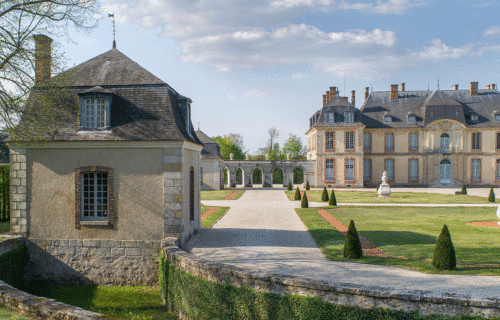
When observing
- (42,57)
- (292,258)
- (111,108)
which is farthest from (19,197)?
(292,258)

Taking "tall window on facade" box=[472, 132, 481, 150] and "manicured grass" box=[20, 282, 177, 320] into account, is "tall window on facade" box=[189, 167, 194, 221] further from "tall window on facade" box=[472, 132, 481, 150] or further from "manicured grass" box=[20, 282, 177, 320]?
"tall window on facade" box=[472, 132, 481, 150]

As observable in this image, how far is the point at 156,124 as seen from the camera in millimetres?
10000

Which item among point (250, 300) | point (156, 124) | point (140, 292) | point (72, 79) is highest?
point (72, 79)

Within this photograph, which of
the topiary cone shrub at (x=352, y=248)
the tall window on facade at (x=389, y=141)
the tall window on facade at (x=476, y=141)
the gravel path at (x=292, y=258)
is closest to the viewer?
the gravel path at (x=292, y=258)

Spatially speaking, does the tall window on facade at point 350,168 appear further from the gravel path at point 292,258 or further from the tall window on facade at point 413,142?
the gravel path at point 292,258

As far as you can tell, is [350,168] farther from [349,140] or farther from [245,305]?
[245,305]

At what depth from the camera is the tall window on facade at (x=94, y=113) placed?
10.1 m

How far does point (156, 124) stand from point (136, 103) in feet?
3.02

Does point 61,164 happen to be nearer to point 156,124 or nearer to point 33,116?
point 33,116

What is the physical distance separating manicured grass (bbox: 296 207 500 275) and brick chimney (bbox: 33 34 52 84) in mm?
9056

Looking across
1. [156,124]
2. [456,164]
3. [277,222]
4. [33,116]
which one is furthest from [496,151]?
[33,116]

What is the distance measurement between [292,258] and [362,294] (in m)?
4.30

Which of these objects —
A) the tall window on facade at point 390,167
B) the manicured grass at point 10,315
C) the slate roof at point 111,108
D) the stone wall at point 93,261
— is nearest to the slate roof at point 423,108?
the tall window on facade at point 390,167

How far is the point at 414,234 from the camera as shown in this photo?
12.3m
